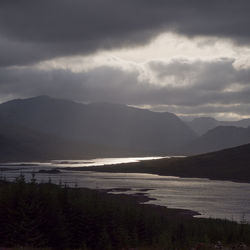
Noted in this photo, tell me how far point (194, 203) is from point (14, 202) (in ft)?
283

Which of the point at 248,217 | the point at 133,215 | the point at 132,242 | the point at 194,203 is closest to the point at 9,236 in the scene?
the point at 132,242

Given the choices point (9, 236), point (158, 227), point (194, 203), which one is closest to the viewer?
point (9, 236)

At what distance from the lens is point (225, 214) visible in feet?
331

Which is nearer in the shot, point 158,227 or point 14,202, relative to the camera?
point 14,202

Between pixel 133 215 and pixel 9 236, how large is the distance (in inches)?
735

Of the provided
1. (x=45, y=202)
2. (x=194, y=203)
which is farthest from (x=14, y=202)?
(x=194, y=203)

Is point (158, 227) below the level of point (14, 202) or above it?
below

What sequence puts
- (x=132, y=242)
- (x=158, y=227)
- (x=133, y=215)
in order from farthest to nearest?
(x=158, y=227) → (x=133, y=215) → (x=132, y=242)

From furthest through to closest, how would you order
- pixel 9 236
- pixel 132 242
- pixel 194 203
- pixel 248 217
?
pixel 194 203, pixel 248 217, pixel 132 242, pixel 9 236

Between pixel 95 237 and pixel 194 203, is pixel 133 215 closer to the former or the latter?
pixel 95 237

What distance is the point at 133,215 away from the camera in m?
59.0

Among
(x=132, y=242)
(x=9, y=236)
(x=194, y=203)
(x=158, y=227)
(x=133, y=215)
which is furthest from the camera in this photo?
(x=194, y=203)

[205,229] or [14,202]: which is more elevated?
[14,202]

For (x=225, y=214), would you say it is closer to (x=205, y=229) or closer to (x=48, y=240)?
(x=205, y=229)
